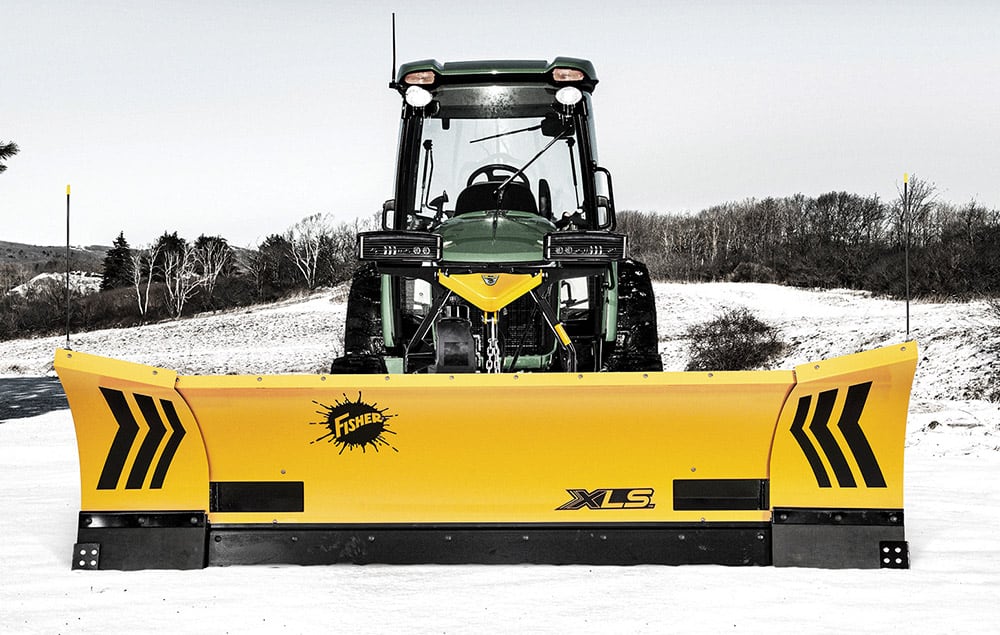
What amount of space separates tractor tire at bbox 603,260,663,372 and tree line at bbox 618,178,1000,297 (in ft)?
55.4

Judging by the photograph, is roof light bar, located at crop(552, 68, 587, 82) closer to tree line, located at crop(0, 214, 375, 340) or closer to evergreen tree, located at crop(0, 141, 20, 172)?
evergreen tree, located at crop(0, 141, 20, 172)

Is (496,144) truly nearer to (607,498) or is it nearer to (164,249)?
A: (607,498)

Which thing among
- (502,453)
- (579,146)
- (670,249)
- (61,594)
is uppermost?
(670,249)

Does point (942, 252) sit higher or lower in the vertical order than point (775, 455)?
higher

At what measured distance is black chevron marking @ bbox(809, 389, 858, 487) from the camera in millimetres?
3736

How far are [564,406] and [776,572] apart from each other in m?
1.09

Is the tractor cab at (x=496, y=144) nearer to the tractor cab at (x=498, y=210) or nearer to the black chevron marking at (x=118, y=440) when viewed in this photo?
the tractor cab at (x=498, y=210)

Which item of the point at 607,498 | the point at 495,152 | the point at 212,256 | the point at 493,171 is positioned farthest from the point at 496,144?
the point at 212,256

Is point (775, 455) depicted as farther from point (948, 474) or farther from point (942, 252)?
point (942, 252)

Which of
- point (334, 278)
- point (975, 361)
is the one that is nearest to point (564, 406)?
point (975, 361)

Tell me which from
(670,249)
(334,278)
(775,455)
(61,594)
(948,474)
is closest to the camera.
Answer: (61,594)

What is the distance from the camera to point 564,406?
373 centimetres

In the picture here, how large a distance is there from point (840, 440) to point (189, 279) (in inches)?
2543

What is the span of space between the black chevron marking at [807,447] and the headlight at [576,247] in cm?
148
